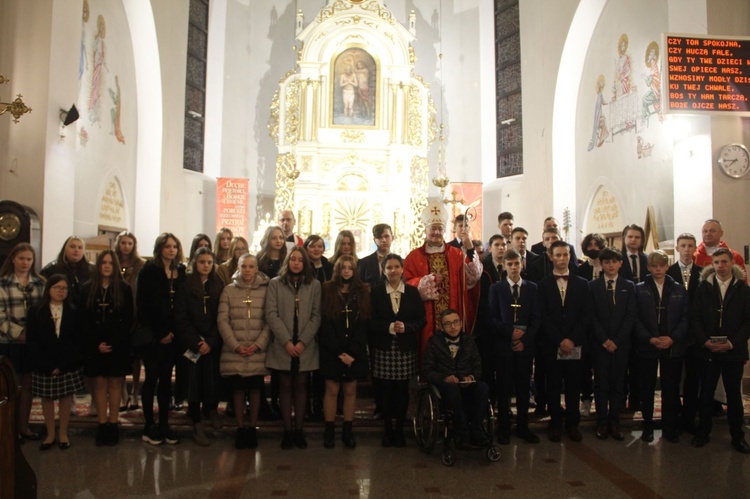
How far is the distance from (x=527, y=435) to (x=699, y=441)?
1332 millimetres

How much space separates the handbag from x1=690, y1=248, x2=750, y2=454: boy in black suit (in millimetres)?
4320

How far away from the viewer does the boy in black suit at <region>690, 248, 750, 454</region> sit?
4.71m

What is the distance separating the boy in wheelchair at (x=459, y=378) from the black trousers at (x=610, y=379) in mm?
1153

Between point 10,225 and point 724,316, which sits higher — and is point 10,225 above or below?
above

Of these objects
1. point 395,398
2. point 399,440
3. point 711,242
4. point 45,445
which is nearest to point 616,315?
point 711,242

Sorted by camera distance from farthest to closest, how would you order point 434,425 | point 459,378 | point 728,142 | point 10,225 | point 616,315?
point 728,142 → point 10,225 → point 616,315 → point 459,378 → point 434,425

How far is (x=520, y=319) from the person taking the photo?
486 cm

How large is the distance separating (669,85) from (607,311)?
3.31 metres

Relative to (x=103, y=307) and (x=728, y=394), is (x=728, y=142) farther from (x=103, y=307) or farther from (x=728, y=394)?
(x=103, y=307)

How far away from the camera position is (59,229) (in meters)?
7.17

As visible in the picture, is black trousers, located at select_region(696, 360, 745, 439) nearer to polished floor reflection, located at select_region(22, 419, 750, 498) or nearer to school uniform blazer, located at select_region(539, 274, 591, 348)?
polished floor reflection, located at select_region(22, 419, 750, 498)

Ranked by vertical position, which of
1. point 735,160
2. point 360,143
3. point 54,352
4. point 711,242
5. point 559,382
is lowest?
point 559,382

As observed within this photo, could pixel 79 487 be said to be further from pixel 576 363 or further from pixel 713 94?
pixel 713 94

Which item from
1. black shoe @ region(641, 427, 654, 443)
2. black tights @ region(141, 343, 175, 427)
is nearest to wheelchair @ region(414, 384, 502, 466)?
black shoe @ region(641, 427, 654, 443)
